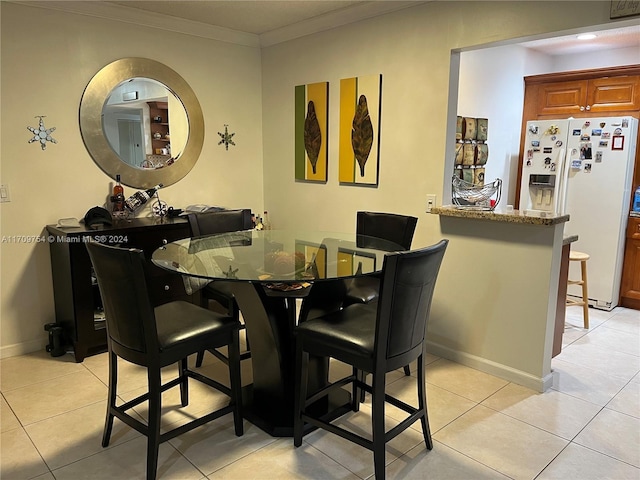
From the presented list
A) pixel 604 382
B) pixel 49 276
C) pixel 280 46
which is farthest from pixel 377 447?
pixel 280 46

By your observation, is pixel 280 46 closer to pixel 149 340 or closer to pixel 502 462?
pixel 149 340

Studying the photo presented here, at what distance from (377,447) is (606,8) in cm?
239

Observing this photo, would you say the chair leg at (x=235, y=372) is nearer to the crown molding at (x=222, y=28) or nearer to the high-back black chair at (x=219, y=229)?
the high-back black chair at (x=219, y=229)

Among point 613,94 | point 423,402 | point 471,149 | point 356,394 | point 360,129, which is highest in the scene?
point 613,94

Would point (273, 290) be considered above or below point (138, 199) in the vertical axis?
below

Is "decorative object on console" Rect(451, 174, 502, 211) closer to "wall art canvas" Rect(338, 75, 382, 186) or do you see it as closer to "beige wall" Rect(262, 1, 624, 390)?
"beige wall" Rect(262, 1, 624, 390)

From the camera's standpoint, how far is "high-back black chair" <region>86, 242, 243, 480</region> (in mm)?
1907

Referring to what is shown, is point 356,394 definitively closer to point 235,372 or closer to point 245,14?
point 235,372

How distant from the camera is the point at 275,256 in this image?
253cm

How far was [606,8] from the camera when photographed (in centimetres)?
237

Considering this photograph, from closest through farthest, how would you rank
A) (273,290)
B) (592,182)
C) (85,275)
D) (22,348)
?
(273,290) → (85,275) → (22,348) → (592,182)

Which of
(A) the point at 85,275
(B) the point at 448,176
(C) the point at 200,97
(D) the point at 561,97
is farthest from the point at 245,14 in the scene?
(D) the point at 561,97

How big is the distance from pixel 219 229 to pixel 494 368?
2.10 metres

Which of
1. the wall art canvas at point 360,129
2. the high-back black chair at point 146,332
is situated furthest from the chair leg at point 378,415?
the wall art canvas at point 360,129
